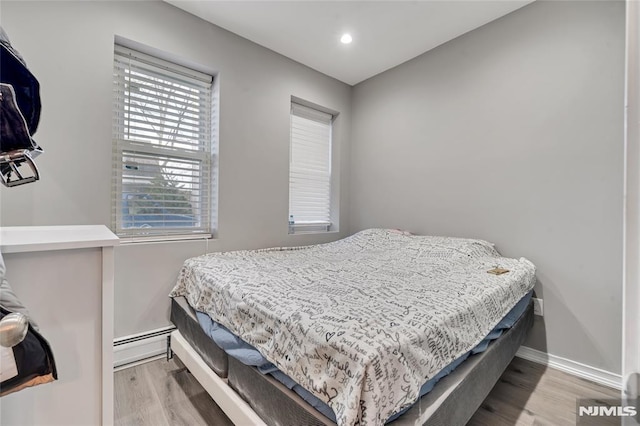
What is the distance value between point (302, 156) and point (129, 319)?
7.26ft

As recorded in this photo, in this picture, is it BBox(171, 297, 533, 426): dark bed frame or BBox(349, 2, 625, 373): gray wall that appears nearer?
BBox(171, 297, 533, 426): dark bed frame

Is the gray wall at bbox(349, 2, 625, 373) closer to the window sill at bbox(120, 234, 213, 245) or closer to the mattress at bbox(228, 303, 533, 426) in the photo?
the mattress at bbox(228, 303, 533, 426)

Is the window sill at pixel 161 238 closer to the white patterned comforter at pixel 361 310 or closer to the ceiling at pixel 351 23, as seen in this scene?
the white patterned comforter at pixel 361 310

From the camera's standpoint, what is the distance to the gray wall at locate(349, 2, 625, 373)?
183 cm

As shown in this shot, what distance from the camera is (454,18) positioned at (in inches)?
90.4

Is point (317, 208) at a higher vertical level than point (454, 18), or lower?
lower

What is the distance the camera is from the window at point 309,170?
3.15 meters

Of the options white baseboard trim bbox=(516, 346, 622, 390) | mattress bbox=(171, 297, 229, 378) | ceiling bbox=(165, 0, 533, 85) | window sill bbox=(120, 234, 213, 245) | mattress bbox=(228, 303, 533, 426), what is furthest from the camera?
ceiling bbox=(165, 0, 533, 85)

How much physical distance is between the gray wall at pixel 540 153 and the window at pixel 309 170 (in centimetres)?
98

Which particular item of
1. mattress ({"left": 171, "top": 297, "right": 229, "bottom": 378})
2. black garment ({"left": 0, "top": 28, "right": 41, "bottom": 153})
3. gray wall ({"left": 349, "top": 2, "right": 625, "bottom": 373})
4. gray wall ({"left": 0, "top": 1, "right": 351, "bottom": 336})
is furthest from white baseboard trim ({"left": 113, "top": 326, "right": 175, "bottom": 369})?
gray wall ({"left": 349, "top": 2, "right": 625, "bottom": 373})

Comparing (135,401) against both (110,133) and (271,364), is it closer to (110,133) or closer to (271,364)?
(271,364)

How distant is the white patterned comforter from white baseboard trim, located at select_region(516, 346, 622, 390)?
0.60 m

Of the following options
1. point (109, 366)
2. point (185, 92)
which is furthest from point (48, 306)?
point (185, 92)

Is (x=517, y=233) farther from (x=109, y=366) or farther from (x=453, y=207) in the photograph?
(x=109, y=366)
